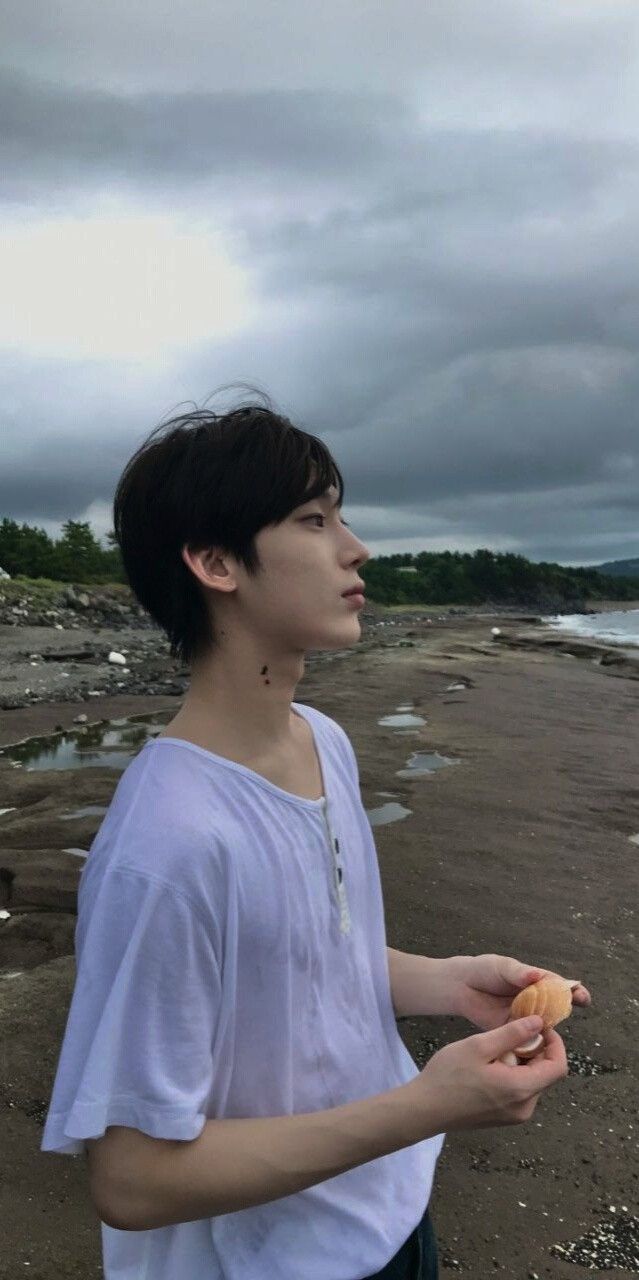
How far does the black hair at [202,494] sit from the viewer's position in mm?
1641

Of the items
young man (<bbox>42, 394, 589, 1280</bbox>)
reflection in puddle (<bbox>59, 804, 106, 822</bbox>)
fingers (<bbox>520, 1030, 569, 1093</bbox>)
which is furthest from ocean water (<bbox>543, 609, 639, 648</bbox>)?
fingers (<bbox>520, 1030, 569, 1093</bbox>)

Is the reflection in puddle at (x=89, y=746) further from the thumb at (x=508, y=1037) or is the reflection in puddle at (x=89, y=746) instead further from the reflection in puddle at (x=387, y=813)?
the thumb at (x=508, y=1037)

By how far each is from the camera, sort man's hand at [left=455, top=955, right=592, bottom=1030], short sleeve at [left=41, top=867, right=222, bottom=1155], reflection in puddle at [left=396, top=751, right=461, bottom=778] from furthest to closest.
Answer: reflection in puddle at [left=396, top=751, right=461, bottom=778]
man's hand at [left=455, top=955, right=592, bottom=1030]
short sleeve at [left=41, top=867, right=222, bottom=1155]

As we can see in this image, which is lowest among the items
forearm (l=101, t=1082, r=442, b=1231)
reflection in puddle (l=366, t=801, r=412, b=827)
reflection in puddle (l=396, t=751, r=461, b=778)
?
reflection in puddle (l=366, t=801, r=412, b=827)

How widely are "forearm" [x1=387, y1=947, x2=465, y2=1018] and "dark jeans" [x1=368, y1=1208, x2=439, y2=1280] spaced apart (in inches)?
14.1

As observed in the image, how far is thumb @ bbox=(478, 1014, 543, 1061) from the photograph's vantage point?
1.39 metres

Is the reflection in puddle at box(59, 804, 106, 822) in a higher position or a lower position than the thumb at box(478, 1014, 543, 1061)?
lower

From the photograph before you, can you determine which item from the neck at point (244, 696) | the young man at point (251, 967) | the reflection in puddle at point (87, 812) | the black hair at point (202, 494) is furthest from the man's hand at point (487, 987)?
the reflection in puddle at point (87, 812)

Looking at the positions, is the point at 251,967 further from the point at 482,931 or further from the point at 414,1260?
the point at 482,931

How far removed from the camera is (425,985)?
1.88 meters

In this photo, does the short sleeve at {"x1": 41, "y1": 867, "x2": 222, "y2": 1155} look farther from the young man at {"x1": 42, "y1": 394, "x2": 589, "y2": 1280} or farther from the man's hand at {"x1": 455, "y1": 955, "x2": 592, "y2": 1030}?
the man's hand at {"x1": 455, "y1": 955, "x2": 592, "y2": 1030}

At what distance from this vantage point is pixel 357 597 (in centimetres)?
173

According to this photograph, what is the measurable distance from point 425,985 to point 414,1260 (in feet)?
1.50

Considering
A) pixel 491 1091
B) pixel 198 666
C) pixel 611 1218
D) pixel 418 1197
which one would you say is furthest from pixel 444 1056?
pixel 611 1218
